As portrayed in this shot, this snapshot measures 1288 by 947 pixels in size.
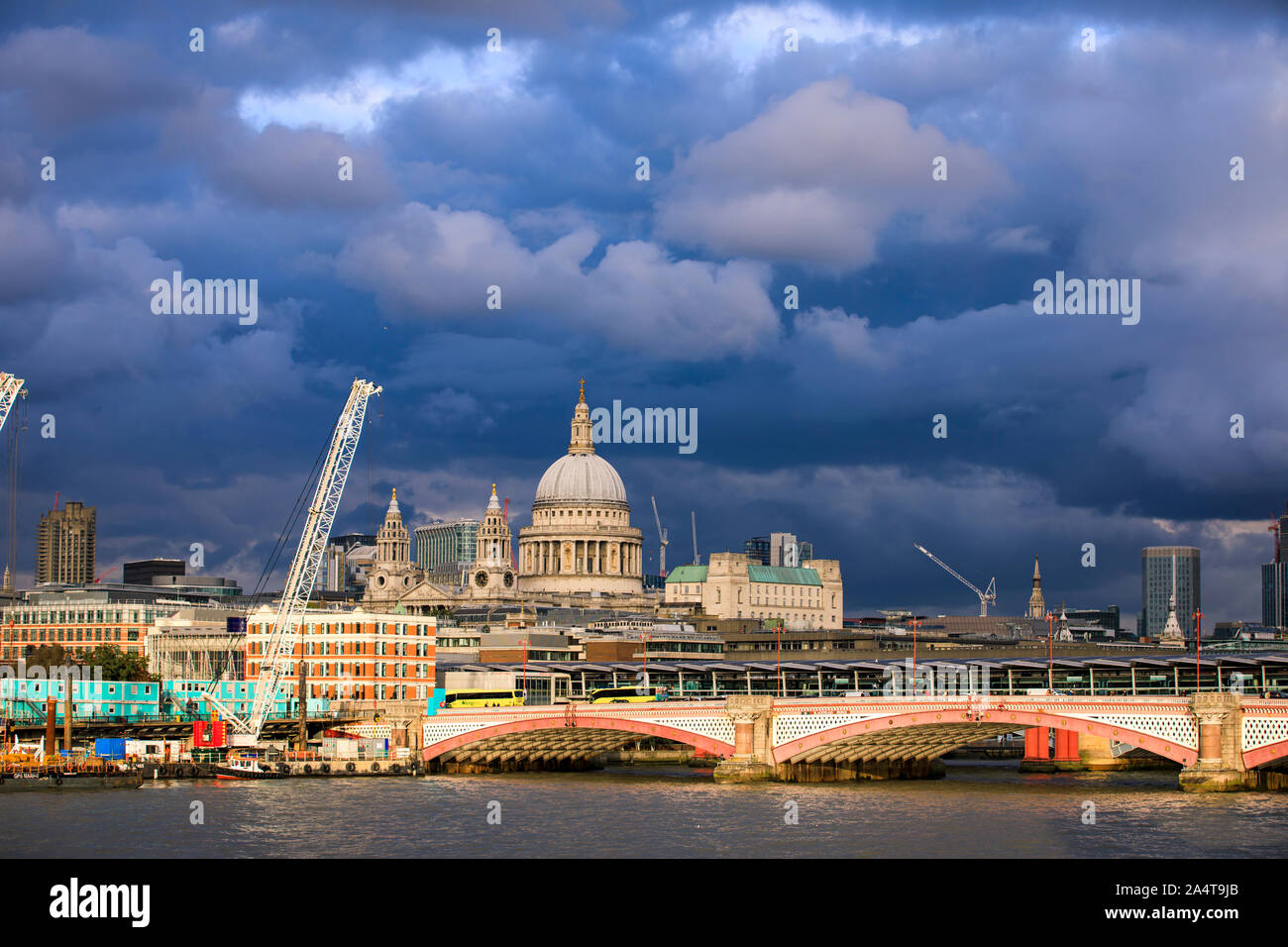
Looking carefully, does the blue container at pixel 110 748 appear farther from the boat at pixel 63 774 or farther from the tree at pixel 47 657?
the tree at pixel 47 657

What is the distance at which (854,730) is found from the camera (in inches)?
4001

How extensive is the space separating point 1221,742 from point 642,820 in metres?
30.6

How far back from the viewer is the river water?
71.2 metres

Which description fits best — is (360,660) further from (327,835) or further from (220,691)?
(327,835)

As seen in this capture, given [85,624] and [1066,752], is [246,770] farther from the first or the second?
[85,624]

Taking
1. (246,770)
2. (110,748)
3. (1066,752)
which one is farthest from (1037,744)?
(110,748)

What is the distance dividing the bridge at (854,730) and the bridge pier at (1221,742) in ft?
0.16

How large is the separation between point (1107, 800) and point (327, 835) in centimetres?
3914

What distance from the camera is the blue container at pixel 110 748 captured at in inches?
4569

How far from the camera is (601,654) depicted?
190 metres

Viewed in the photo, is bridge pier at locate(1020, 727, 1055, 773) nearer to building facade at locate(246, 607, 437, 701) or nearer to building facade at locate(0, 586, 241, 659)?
building facade at locate(246, 607, 437, 701)

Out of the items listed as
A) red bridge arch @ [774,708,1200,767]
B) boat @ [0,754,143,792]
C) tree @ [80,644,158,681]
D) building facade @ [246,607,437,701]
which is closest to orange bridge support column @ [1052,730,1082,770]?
red bridge arch @ [774,708,1200,767]

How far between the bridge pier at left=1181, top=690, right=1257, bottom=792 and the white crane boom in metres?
91.8
